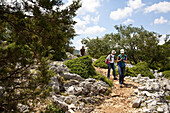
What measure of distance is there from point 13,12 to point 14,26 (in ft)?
0.94

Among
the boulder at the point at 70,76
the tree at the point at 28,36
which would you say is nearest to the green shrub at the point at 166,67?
the boulder at the point at 70,76

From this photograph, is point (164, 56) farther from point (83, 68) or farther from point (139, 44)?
point (83, 68)

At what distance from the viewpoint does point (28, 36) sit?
2.87m

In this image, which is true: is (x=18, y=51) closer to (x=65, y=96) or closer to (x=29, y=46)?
(x=29, y=46)

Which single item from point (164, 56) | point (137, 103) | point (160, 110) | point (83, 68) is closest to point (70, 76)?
point (83, 68)

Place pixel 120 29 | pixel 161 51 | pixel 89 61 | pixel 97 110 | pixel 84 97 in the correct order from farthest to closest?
1. pixel 120 29
2. pixel 161 51
3. pixel 89 61
4. pixel 84 97
5. pixel 97 110

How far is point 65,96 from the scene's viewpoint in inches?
214

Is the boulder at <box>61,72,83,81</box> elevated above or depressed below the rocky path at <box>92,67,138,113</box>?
above

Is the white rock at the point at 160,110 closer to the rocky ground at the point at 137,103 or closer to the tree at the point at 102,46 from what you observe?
the rocky ground at the point at 137,103

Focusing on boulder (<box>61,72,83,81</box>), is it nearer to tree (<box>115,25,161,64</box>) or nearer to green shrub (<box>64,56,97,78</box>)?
green shrub (<box>64,56,97,78</box>)

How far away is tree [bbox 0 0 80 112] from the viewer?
105 inches

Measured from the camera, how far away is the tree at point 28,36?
2660mm

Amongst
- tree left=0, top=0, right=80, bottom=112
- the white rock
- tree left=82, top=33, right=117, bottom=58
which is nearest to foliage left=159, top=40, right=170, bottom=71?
tree left=82, top=33, right=117, bottom=58

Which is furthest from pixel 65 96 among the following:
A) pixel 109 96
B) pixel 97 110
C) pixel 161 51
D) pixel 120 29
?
Answer: pixel 120 29
